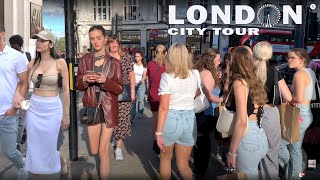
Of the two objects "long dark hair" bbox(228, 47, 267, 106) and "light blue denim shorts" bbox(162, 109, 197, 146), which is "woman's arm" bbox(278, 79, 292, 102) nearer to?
"long dark hair" bbox(228, 47, 267, 106)

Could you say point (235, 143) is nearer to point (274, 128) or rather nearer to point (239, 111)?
point (239, 111)

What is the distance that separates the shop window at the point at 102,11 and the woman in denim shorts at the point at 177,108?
30553mm

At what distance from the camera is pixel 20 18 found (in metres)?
16.1

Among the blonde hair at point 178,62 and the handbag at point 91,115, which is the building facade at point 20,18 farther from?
the blonde hair at point 178,62

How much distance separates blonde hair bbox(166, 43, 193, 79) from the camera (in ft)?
12.4

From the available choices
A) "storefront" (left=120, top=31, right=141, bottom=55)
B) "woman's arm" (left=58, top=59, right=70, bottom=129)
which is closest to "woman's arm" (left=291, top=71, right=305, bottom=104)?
"woman's arm" (left=58, top=59, right=70, bottom=129)

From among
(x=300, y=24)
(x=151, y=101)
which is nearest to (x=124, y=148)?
(x=151, y=101)

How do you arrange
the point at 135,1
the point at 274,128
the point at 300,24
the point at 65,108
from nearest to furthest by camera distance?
the point at 274,128, the point at 65,108, the point at 300,24, the point at 135,1

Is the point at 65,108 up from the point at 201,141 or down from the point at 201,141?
up

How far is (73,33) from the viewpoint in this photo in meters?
5.41

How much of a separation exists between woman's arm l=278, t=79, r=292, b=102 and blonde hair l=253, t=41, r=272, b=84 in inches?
13.4

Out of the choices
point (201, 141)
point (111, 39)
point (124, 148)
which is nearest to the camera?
point (201, 141)

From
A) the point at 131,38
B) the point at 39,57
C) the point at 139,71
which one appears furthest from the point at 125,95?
→ the point at 131,38

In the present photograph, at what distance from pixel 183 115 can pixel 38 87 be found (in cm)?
147
